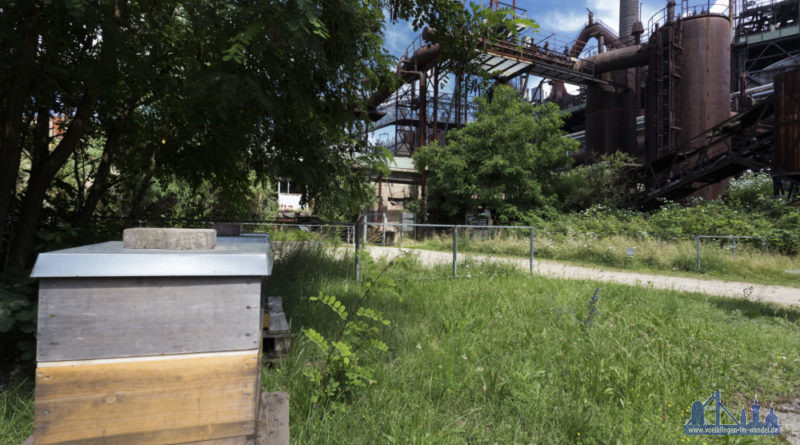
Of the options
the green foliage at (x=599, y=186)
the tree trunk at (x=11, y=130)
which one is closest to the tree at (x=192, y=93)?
the tree trunk at (x=11, y=130)

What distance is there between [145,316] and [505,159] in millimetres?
18786

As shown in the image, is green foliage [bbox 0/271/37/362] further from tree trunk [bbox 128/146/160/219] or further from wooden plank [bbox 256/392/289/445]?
wooden plank [bbox 256/392/289/445]

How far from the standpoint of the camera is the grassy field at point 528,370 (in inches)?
95.3

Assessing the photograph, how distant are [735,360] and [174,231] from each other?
4.96 m

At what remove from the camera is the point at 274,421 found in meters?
1.62

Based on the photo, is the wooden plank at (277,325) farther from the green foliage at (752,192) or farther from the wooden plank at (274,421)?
the green foliage at (752,192)

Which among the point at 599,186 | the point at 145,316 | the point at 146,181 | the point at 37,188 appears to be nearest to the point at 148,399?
the point at 145,316

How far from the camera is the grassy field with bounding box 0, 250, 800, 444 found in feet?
7.95

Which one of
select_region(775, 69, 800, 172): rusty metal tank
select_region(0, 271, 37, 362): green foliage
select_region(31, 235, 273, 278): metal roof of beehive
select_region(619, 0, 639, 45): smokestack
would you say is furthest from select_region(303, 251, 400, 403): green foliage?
select_region(619, 0, 639, 45): smokestack

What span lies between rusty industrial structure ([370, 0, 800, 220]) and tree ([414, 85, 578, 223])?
241cm

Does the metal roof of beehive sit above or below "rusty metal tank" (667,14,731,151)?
below

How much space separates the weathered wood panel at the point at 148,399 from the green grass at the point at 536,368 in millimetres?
970

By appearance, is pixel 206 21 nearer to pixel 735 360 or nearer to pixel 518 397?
pixel 518 397

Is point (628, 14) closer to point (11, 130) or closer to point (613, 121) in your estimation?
point (613, 121)
